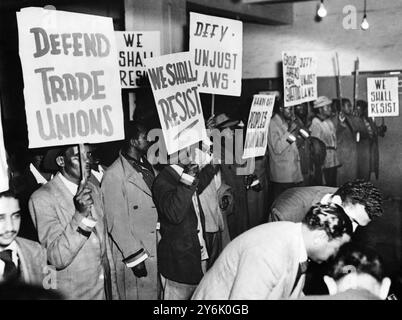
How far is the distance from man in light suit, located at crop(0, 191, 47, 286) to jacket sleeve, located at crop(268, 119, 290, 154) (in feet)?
8.29

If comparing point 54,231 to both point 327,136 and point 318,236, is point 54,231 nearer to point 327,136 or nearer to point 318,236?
point 318,236

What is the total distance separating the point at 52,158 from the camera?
335 cm

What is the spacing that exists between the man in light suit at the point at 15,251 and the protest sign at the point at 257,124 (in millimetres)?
1947

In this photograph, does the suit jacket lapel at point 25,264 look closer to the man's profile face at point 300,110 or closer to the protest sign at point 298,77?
the protest sign at point 298,77

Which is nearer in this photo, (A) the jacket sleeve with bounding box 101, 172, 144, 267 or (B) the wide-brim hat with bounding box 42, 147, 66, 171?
(B) the wide-brim hat with bounding box 42, 147, 66, 171

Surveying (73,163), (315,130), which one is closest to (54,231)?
(73,163)

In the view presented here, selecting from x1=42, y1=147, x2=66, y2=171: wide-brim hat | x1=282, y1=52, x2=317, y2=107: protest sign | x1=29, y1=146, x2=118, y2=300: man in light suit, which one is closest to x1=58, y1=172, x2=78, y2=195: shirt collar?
x1=29, y1=146, x2=118, y2=300: man in light suit

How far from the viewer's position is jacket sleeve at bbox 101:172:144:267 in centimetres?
352

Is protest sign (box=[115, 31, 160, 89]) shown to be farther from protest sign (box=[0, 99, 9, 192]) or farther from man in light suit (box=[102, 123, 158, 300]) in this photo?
protest sign (box=[0, 99, 9, 192])

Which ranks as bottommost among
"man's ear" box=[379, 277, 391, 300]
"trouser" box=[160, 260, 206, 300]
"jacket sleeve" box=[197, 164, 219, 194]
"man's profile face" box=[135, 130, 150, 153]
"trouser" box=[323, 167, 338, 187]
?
"trouser" box=[160, 260, 206, 300]

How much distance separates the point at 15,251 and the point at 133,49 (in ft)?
5.35

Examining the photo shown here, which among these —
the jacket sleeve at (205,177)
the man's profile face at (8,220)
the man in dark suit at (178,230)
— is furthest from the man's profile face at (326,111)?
the man's profile face at (8,220)
